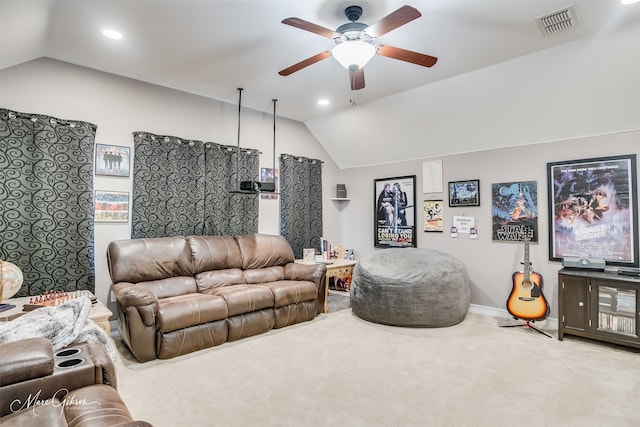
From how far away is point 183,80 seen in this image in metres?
3.94

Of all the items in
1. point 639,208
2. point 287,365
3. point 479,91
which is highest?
point 479,91

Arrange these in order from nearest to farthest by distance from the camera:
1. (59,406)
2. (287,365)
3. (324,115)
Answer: (59,406)
(287,365)
(324,115)

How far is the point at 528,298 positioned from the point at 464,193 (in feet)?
4.96

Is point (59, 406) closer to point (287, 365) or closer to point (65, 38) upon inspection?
point (287, 365)

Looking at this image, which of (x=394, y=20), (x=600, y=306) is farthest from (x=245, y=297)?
(x=600, y=306)

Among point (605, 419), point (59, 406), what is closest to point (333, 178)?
point (605, 419)

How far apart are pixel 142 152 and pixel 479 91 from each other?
3876 millimetres

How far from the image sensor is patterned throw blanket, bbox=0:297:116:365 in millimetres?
1674

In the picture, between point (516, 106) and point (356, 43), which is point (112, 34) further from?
point (516, 106)

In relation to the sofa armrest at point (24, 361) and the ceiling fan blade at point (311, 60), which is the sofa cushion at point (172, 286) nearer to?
the sofa armrest at point (24, 361)

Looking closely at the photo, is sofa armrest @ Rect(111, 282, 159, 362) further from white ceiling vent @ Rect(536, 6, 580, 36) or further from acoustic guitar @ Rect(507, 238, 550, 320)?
white ceiling vent @ Rect(536, 6, 580, 36)

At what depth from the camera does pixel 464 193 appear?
4605 mm

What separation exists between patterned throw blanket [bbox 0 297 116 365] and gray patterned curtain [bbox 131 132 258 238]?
2064mm

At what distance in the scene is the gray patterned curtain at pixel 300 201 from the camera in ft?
17.3
